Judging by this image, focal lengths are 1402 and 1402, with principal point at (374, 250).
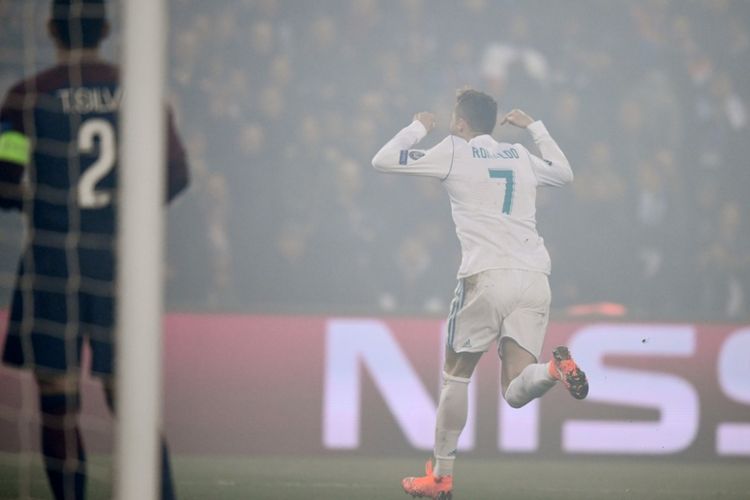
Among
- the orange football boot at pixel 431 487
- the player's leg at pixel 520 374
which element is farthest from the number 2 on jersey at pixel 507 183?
the orange football boot at pixel 431 487

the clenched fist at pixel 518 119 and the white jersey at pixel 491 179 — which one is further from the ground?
the clenched fist at pixel 518 119

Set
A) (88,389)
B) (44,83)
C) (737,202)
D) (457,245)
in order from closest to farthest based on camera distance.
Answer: (44,83) < (88,389) < (457,245) < (737,202)

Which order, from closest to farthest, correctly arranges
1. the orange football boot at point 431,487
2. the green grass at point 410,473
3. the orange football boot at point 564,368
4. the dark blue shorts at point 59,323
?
the dark blue shorts at point 59,323 → the orange football boot at point 564,368 → the orange football boot at point 431,487 → the green grass at point 410,473

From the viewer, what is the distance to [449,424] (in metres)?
5.38

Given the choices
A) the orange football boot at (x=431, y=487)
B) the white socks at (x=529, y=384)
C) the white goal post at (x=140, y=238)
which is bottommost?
the orange football boot at (x=431, y=487)

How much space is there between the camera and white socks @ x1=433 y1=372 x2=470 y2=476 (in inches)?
210

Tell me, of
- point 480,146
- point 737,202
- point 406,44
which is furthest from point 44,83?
point 737,202

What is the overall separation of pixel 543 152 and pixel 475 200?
1.13 feet

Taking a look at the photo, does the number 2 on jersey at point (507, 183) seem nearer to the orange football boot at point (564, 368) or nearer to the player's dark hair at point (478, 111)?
the player's dark hair at point (478, 111)

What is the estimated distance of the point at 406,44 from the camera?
8.20m

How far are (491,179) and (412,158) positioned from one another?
1.05 ft

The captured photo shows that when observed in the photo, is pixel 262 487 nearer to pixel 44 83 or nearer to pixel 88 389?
pixel 88 389

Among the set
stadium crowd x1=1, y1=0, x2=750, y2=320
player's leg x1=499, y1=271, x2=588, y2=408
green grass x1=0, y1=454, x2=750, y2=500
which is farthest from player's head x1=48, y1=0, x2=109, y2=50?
stadium crowd x1=1, y1=0, x2=750, y2=320

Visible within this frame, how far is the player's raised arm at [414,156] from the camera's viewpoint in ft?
18.0
